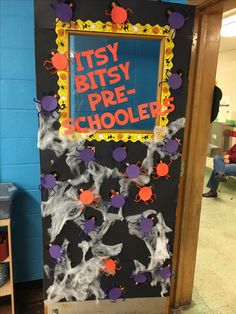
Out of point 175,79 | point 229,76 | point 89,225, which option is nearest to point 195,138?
point 175,79

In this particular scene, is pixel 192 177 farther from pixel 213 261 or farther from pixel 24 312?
pixel 24 312

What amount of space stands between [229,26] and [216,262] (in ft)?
9.14

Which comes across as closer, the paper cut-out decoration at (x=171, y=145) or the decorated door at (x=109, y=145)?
the decorated door at (x=109, y=145)

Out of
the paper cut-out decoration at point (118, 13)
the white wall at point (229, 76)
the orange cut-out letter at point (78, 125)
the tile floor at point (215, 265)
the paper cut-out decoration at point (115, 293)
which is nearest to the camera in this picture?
the paper cut-out decoration at point (118, 13)

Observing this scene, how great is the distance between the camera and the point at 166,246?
63.5 inches

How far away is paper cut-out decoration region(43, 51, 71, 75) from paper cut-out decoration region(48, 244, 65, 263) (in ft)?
2.97

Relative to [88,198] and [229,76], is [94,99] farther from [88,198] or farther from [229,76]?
[229,76]

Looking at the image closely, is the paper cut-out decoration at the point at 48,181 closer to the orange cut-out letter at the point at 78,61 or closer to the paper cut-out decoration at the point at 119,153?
the paper cut-out decoration at the point at 119,153

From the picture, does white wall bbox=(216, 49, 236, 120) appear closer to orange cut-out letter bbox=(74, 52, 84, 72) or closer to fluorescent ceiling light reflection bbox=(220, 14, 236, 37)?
fluorescent ceiling light reflection bbox=(220, 14, 236, 37)

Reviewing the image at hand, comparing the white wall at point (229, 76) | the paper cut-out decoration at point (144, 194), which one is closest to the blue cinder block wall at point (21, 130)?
the paper cut-out decoration at point (144, 194)

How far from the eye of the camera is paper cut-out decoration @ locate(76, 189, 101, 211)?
1.44 m

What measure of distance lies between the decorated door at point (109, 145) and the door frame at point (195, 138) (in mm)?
226

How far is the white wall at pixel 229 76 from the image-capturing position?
5262 mm

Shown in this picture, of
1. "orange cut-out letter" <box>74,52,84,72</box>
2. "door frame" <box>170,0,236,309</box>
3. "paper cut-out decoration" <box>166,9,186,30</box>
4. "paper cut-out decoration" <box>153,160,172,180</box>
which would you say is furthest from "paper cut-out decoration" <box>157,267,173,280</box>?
"paper cut-out decoration" <box>166,9,186,30</box>
